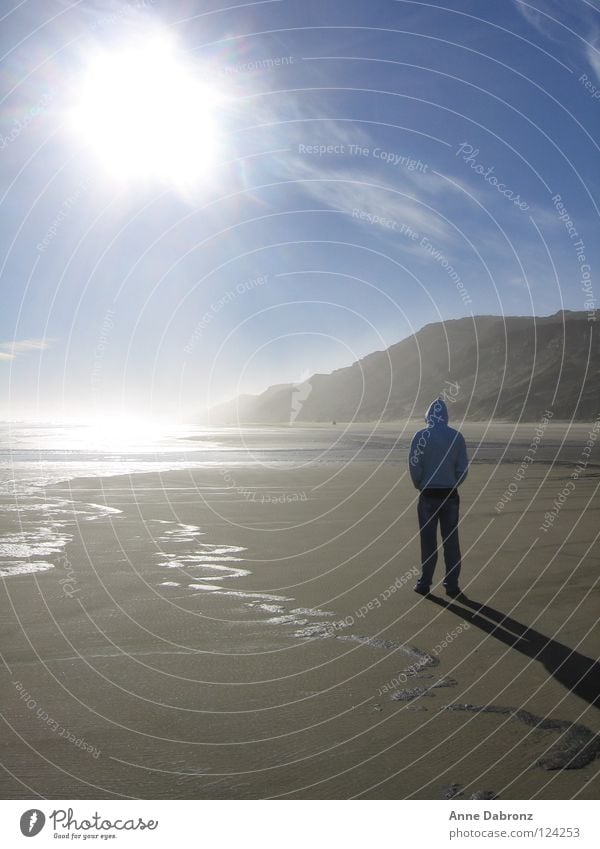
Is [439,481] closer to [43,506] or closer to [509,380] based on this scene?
[43,506]

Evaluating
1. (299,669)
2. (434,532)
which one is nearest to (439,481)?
(434,532)

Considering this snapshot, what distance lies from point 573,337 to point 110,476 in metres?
153

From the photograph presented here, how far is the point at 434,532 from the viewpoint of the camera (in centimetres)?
807

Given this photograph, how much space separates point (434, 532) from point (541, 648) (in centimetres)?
238

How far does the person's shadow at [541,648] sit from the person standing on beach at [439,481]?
675 mm

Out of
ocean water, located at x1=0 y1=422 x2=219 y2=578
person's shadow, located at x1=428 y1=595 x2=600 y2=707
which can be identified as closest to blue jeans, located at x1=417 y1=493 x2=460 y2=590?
person's shadow, located at x1=428 y1=595 x2=600 y2=707

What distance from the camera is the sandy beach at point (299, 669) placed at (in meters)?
3.79


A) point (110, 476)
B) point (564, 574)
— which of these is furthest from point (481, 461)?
point (564, 574)
